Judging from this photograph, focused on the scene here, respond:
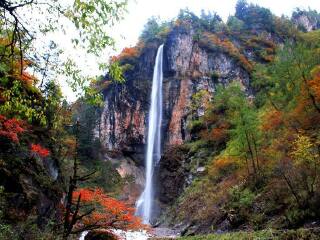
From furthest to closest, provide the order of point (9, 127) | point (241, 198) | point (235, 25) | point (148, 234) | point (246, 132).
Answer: point (235, 25), point (148, 234), point (246, 132), point (241, 198), point (9, 127)

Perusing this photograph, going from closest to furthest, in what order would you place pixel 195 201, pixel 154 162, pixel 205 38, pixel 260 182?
pixel 260 182
pixel 195 201
pixel 154 162
pixel 205 38

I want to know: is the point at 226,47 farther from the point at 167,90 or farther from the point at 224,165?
the point at 224,165

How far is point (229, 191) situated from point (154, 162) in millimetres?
25555

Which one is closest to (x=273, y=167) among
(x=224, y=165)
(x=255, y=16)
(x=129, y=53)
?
(x=224, y=165)

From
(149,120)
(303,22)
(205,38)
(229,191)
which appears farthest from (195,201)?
(303,22)

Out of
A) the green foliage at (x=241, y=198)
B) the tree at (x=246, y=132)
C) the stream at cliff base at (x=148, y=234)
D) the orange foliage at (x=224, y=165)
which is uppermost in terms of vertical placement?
the tree at (x=246, y=132)

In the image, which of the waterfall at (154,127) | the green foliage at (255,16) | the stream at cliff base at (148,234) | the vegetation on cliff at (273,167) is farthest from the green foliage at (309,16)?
the stream at cliff base at (148,234)

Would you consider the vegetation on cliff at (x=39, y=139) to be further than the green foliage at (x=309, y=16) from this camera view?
No

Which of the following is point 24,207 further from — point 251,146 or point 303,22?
point 303,22

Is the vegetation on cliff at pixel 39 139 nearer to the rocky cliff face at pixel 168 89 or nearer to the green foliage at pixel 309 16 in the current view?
the rocky cliff face at pixel 168 89

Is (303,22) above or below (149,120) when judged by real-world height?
above

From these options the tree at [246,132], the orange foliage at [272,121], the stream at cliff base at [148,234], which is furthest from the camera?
the orange foliage at [272,121]

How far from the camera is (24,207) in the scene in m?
14.3

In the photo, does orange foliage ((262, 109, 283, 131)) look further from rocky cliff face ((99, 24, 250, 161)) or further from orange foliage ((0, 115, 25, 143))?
rocky cliff face ((99, 24, 250, 161))
